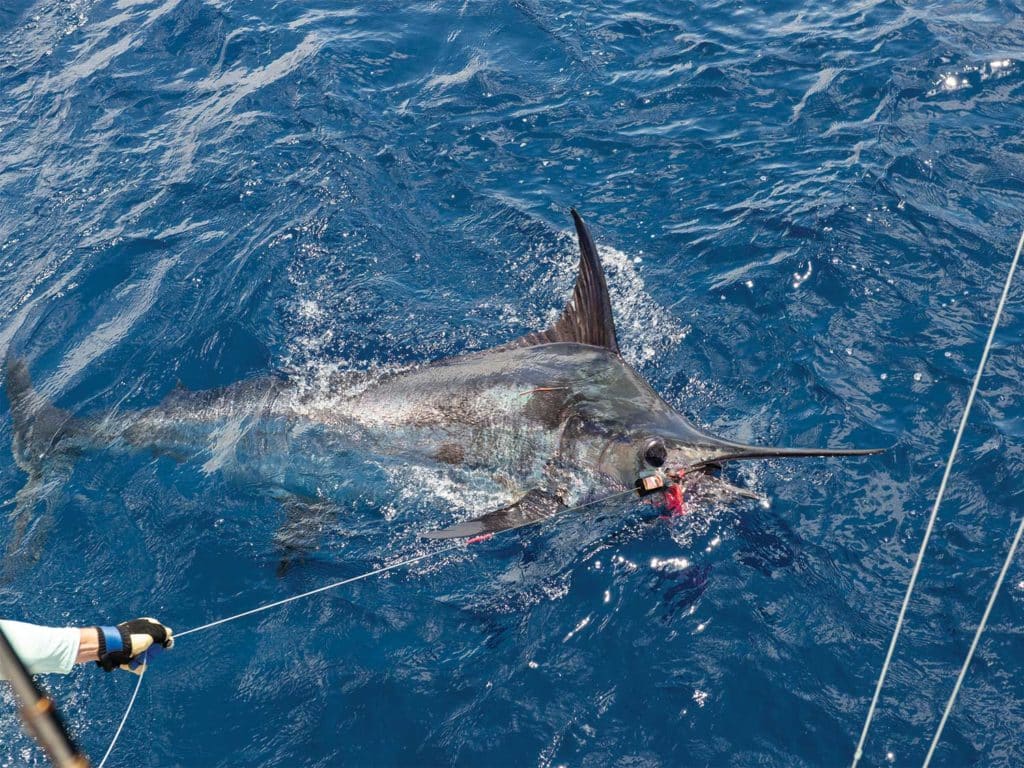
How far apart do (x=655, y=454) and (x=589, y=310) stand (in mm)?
1177

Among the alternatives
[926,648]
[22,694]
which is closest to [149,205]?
[22,694]

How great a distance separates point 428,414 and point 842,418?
2968 millimetres

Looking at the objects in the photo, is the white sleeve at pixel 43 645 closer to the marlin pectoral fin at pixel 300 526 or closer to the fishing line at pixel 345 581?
the fishing line at pixel 345 581

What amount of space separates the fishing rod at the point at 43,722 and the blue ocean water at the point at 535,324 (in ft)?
7.60

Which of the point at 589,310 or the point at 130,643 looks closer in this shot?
the point at 130,643

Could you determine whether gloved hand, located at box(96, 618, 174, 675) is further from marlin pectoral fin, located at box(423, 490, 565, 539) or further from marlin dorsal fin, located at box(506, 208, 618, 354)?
marlin dorsal fin, located at box(506, 208, 618, 354)

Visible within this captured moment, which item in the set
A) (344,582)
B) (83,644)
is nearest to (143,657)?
(83,644)

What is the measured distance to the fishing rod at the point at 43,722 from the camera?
233cm

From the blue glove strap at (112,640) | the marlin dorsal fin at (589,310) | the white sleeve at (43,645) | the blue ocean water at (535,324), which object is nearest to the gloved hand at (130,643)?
the blue glove strap at (112,640)

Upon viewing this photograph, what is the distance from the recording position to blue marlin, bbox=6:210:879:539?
17.4ft

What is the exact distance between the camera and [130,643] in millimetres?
3971

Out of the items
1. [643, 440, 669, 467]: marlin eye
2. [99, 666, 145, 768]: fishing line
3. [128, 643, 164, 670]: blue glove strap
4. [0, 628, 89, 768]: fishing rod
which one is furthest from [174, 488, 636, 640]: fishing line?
[0, 628, 89, 768]: fishing rod

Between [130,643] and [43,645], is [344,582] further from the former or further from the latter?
[43,645]

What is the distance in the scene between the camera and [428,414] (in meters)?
5.84
